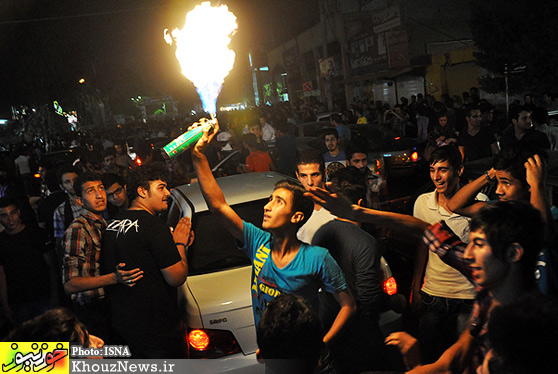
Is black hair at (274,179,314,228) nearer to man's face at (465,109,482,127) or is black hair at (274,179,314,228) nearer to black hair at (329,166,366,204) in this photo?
black hair at (329,166,366,204)

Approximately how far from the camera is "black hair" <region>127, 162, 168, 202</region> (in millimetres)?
3777

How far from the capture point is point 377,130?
11664 millimetres

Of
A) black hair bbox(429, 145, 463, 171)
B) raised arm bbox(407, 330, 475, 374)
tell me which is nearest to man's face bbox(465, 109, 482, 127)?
black hair bbox(429, 145, 463, 171)

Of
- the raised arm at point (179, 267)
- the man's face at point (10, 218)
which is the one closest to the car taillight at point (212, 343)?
the raised arm at point (179, 267)

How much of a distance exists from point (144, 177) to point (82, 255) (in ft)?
2.68

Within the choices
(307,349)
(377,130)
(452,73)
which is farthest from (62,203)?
(452,73)

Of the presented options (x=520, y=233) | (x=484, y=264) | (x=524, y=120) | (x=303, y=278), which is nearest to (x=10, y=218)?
(x=303, y=278)

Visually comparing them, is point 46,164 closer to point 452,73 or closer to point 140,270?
point 140,270

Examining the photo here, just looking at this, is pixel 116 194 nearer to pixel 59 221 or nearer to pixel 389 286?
pixel 59 221

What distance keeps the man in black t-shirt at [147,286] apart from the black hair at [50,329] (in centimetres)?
129

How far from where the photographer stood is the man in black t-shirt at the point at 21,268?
4.68 m

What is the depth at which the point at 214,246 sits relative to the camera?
14.0 ft

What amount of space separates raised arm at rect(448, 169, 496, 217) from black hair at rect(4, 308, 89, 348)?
278 cm

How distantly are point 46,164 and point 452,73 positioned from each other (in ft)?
68.9
